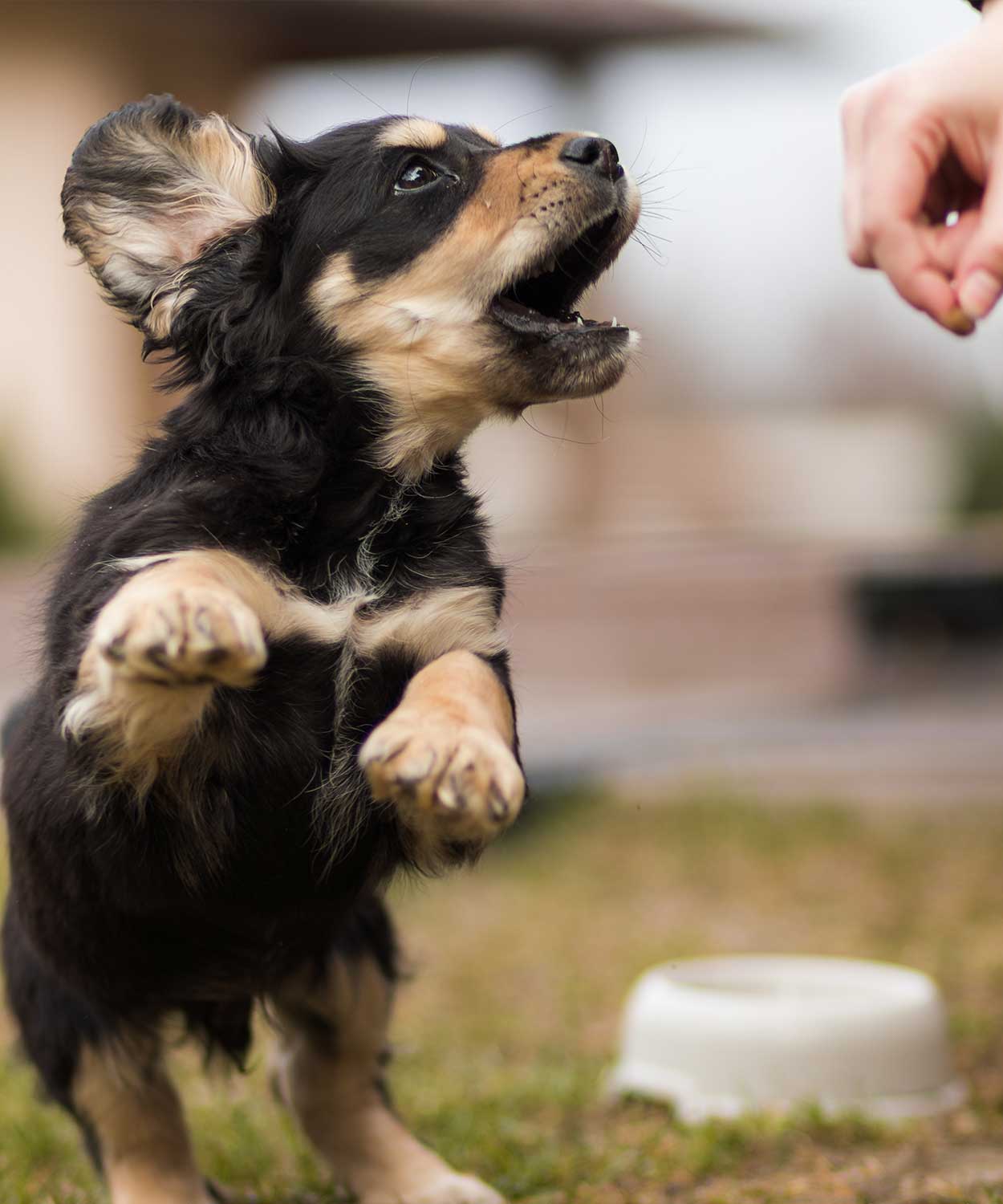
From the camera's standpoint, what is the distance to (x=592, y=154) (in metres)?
3.01

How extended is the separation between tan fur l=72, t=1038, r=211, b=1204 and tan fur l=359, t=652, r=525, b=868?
1.01 meters

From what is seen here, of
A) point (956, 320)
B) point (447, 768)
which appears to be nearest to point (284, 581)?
point (447, 768)

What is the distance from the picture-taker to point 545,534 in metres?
10.8

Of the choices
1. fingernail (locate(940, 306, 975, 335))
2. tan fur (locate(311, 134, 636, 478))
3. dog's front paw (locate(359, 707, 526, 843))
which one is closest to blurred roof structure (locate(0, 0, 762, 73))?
tan fur (locate(311, 134, 636, 478))

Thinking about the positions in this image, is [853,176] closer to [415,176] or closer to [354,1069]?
[415,176]

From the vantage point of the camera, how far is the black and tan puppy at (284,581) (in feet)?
8.79

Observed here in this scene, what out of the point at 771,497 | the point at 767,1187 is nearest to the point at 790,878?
the point at 767,1187

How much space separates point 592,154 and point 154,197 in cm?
84

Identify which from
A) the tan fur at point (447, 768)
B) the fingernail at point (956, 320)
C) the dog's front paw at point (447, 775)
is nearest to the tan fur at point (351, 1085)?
the tan fur at point (447, 768)

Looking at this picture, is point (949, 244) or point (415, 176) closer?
point (949, 244)

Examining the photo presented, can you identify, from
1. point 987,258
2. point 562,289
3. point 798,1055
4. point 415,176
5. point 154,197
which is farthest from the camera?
point 798,1055

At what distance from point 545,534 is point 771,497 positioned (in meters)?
5.00

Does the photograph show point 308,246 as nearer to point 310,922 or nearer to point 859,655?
point 310,922

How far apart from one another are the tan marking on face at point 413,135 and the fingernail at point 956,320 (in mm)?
1060
